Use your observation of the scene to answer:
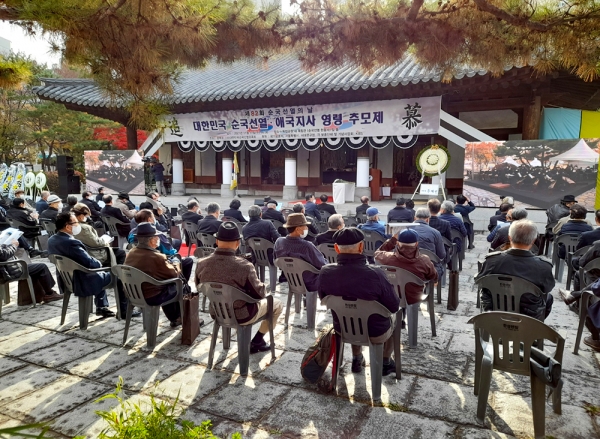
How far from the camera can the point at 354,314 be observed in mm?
2863

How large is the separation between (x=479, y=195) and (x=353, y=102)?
4.70 metres

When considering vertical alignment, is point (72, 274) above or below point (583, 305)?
above

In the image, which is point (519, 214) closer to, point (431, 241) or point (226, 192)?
point (431, 241)

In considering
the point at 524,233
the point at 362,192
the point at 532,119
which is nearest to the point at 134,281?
the point at 524,233

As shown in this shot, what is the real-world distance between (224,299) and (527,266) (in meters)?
2.44

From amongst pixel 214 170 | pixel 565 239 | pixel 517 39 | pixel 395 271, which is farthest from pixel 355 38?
pixel 214 170

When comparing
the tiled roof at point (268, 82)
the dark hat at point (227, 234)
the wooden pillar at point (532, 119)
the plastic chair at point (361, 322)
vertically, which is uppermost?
the tiled roof at point (268, 82)

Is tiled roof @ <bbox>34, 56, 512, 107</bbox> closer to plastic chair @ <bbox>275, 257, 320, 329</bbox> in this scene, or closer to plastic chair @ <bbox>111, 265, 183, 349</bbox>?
plastic chair @ <bbox>275, 257, 320, 329</bbox>

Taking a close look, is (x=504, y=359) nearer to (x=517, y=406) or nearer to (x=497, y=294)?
(x=517, y=406)

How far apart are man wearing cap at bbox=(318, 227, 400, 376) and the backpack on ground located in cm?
16

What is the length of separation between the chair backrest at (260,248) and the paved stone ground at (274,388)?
5.00ft

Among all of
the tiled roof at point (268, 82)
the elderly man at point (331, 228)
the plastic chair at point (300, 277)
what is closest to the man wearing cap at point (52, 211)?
the tiled roof at point (268, 82)

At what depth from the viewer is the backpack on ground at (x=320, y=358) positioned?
10.1 ft

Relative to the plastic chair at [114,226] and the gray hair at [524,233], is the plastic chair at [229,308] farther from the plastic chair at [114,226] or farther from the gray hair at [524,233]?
the plastic chair at [114,226]
